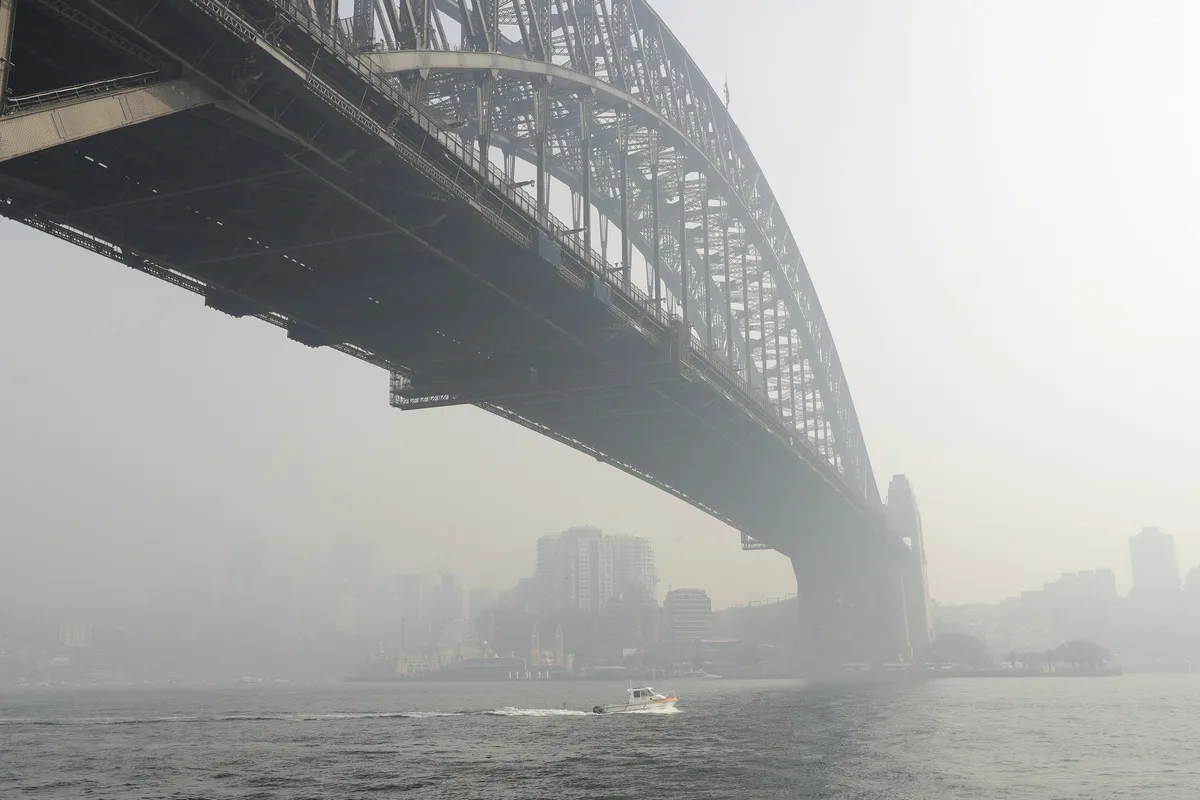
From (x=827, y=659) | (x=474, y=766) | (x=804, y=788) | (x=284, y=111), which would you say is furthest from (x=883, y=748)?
(x=827, y=659)

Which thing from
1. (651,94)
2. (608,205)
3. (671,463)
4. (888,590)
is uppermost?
(651,94)

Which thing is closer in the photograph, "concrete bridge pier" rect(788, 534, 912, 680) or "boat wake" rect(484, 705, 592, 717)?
"boat wake" rect(484, 705, 592, 717)

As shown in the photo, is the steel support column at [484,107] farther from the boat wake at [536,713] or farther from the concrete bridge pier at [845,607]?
Answer: the concrete bridge pier at [845,607]

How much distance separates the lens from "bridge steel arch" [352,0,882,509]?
145 feet

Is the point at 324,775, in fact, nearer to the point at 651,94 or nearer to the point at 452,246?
the point at 452,246

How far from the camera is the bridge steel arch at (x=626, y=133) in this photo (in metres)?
44.2

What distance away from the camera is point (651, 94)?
7212cm

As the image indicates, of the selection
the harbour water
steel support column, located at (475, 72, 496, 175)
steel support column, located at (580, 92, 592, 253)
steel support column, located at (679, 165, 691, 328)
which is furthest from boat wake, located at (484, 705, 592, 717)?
steel support column, located at (475, 72, 496, 175)

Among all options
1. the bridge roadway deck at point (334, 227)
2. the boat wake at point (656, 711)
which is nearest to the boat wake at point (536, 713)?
the boat wake at point (656, 711)

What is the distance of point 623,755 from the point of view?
164 ft

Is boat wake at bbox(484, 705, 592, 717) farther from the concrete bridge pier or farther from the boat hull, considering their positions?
the concrete bridge pier

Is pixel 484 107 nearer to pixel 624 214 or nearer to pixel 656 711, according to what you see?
pixel 624 214

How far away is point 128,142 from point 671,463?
62.1m

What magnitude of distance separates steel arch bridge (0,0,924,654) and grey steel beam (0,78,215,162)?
0.06 meters
